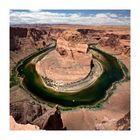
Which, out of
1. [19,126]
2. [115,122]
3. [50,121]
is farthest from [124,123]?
[19,126]

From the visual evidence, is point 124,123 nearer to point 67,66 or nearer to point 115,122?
point 115,122

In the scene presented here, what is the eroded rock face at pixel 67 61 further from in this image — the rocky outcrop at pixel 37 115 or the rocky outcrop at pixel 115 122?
the rocky outcrop at pixel 115 122

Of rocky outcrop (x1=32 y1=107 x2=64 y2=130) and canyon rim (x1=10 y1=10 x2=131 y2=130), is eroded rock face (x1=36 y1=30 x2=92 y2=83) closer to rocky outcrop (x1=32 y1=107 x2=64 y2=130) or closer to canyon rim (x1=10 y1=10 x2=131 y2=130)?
canyon rim (x1=10 y1=10 x2=131 y2=130)

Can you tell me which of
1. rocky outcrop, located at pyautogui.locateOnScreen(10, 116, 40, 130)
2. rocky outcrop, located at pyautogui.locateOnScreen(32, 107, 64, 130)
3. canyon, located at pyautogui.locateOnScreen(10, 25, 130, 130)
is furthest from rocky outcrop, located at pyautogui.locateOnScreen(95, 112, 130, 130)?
rocky outcrop, located at pyautogui.locateOnScreen(10, 116, 40, 130)
